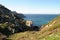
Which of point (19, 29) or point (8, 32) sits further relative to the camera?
point (19, 29)

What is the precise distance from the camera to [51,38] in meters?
28.3

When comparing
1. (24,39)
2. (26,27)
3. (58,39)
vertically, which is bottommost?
(26,27)

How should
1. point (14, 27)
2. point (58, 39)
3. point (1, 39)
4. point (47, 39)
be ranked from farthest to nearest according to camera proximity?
point (14, 27)
point (1, 39)
point (47, 39)
point (58, 39)

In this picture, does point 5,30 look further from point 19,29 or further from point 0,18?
point 0,18

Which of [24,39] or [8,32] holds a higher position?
[24,39]

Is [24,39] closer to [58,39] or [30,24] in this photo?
[58,39]

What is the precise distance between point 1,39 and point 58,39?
13.6m

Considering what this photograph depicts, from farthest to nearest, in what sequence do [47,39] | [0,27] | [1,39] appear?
[0,27], [1,39], [47,39]

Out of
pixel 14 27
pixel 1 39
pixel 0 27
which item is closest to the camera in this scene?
pixel 1 39

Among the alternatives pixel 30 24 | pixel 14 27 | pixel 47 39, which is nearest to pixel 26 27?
pixel 30 24

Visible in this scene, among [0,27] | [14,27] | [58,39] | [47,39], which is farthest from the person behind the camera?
[14,27]

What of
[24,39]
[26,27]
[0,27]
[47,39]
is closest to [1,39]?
[24,39]

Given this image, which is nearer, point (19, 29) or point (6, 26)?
point (6, 26)

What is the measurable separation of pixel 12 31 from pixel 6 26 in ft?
12.7
